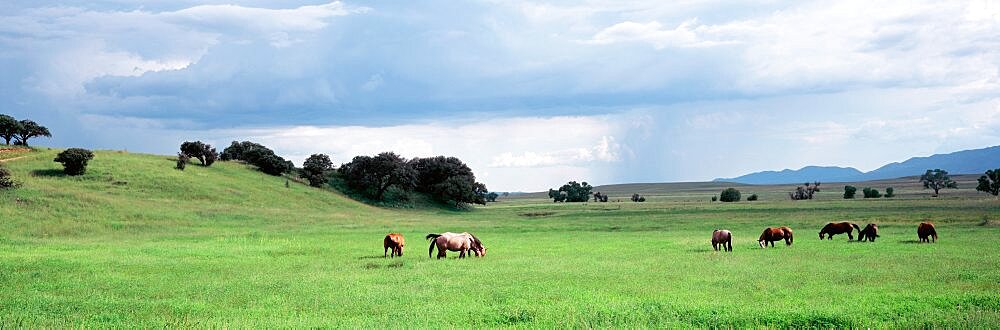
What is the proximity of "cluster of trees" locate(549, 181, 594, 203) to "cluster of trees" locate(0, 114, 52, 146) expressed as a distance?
121m

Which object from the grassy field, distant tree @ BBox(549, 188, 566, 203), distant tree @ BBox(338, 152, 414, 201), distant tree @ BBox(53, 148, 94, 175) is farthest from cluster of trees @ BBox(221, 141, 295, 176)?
distant tree @ BBox(549, 188, 566, 203)

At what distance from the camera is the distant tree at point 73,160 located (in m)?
65.8

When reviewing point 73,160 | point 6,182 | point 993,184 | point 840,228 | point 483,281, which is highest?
point 73,160

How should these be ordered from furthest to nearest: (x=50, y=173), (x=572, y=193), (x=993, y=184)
Result: (x=572, y=193)
(x=993, y=184)
(x=50, y=173)

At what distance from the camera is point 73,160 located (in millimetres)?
65812

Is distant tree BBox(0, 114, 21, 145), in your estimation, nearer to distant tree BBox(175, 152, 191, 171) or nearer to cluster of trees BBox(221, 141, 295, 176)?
distant tree BBox(175, 152, 191, 171)

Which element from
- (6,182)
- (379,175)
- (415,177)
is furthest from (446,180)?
(6,182)

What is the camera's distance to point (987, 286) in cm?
1773

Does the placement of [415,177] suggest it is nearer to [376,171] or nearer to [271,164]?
[376,171]

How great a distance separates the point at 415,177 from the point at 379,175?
597 cm

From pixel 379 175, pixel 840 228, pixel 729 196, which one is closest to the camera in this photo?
pixel 840 228

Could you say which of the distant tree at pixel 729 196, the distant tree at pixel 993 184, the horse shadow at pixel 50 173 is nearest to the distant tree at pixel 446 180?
the horse shadow at pixel 50 173

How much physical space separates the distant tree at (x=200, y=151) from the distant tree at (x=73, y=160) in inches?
867

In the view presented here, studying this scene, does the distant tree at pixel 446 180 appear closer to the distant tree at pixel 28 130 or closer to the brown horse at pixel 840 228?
the distant tree at pixel 28 130
